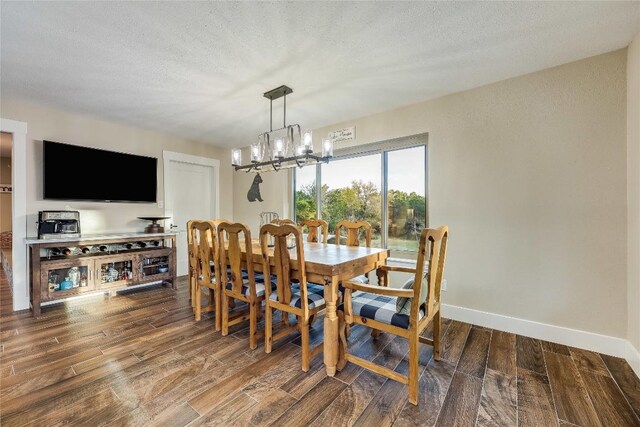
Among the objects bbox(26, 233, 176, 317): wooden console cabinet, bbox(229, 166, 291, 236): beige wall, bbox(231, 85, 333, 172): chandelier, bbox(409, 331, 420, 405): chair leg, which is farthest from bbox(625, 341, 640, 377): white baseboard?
bbox(26, 233, 176, 317): wooden console cabinet

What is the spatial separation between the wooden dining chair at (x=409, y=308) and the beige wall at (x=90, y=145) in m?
3.65

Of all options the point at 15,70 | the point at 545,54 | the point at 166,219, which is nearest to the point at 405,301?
the point at 545,54

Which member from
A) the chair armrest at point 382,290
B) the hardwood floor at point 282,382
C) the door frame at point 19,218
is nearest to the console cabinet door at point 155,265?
the door frame at point 19,218

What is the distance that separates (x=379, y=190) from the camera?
3.55 meters

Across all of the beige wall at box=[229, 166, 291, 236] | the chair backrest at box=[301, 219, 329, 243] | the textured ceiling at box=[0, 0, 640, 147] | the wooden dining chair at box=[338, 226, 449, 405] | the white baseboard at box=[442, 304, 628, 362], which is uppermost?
the textured ceiling at box=[0, 0, 640, 147]

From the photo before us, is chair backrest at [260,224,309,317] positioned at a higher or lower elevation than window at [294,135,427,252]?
lower

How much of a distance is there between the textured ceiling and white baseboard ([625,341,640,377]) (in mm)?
2205

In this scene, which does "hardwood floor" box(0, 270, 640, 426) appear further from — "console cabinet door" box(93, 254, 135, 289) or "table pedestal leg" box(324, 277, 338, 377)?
"console cabinet door" box(93, 254, 135, 289)

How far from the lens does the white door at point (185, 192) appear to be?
4.39 metres

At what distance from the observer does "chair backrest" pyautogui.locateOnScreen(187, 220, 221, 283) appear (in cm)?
248

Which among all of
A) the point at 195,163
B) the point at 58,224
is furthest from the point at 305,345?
the point at 195,163

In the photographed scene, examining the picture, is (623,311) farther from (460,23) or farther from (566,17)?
(460,23)

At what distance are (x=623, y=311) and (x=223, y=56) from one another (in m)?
3.65

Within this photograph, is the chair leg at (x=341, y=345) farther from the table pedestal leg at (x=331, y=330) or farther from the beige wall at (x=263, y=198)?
the beige wall at (x=263, y=198)
